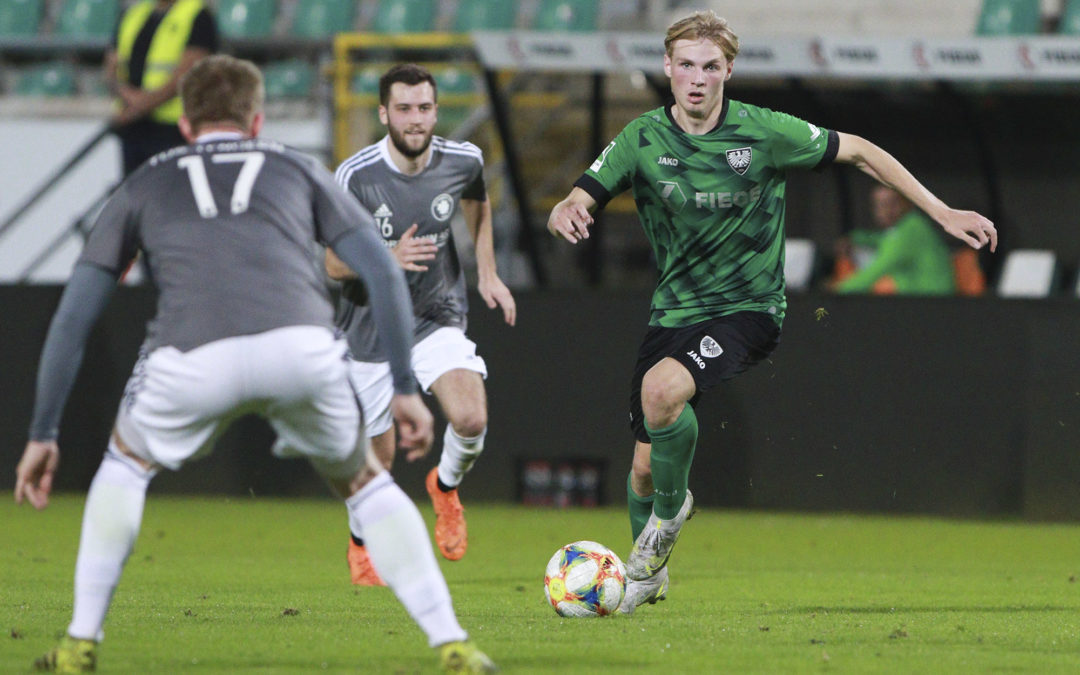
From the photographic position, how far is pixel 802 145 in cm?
692

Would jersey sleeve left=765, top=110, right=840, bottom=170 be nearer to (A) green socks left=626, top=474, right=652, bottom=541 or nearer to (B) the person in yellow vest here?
(A) green socks left=626, top=474, right=652, bottom=541

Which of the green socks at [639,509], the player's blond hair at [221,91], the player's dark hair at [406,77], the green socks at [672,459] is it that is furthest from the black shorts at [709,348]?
the player's blond hair at [221,91]

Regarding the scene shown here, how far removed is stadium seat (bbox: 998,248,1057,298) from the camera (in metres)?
13.0

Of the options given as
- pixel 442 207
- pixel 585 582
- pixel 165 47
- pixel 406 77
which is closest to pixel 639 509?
pixel 585 582

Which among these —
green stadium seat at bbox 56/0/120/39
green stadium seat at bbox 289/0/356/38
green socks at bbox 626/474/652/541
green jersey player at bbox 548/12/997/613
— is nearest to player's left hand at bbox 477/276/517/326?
green jersey player at bbox 548/12/997/613

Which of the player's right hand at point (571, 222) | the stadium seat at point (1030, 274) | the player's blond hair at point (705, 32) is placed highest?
the player's blond hair at point (705, 32)

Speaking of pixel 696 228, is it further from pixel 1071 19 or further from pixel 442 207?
pixel 1071 19

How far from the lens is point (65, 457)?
42.8 ft

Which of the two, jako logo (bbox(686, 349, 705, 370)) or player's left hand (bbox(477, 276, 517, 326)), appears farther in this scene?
player's left hand (bbox(477, 276, 517, 326))

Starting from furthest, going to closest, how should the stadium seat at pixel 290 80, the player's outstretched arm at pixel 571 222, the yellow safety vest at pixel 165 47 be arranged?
the stadium seat at pixel 290 80 < the yellow safety vest at pixel 165 47 < the player's outstretched arm at pixel 571 222

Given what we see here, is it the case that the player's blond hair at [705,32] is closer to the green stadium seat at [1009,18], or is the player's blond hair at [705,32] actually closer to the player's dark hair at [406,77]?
the player's dark hair at [406,77]

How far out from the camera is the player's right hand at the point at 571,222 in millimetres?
6262

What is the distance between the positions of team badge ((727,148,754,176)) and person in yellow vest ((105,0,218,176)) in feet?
19.3

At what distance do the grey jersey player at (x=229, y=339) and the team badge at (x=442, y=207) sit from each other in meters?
3.36
